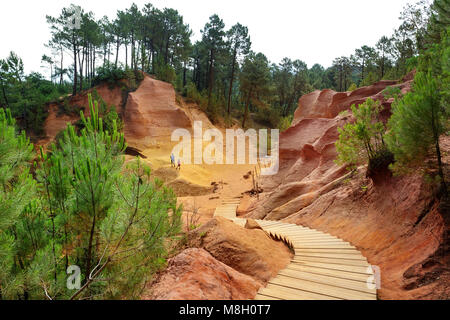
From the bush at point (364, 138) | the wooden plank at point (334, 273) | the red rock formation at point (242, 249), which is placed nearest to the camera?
the wooden plank at point (334, 273)

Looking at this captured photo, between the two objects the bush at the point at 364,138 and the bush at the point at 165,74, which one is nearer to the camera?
the bush at the point at 364,138

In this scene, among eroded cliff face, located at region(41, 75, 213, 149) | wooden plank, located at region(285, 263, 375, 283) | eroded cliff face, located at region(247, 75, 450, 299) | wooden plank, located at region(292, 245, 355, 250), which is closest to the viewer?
wooden plank, located at region(285, 263, 375, 283)

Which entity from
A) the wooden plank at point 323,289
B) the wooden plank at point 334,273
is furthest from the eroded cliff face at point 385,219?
the wooden plank at point 323,289

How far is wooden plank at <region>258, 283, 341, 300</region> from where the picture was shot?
8.61ft

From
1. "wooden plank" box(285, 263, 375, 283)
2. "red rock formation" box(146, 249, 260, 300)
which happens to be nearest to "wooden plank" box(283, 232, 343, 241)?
"wooden plank" box(285, 263, 375, 283)

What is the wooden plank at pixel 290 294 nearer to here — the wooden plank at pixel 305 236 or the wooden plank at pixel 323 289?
the wooden plank at pixel 323 289

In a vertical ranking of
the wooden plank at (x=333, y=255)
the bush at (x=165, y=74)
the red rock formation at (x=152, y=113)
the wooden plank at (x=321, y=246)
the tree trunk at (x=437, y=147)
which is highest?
the bush at (x=165, y=74)

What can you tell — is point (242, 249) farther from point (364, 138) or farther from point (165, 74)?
point (165, 74)

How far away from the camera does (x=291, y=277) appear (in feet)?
10.5

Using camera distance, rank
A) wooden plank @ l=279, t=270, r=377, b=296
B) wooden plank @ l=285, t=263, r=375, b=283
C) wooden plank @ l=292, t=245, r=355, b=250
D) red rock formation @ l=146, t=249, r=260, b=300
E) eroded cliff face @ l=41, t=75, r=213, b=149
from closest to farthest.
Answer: red rock formation @ l=146, t=249, r=260, b=300
wooden plank @ l=279, t=270, r=377, b=296
wooden plank @ l=285, t=263, r=375, b=283
wooden plank @ l=292, t=245, r=355, b=250
eroded cliff face @ l=41, t=75, r=213, b=149

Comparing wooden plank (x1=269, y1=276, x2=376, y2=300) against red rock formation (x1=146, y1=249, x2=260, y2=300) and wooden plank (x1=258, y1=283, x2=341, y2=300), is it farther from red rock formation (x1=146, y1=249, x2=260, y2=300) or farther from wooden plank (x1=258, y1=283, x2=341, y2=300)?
red rock formation (x1=146, y1=249, x2=260, y2=300)

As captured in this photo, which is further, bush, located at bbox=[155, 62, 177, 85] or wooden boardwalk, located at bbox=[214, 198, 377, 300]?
bush, located at bbox=[155, 62, 177, 85]

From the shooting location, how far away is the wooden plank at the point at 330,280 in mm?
2805

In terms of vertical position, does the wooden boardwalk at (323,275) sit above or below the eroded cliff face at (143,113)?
below
